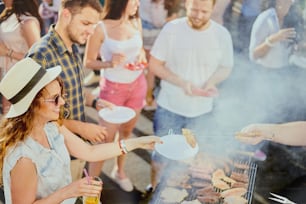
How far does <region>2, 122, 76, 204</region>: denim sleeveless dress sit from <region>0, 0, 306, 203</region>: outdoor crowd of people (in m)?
0.24

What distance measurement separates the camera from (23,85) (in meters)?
2.48

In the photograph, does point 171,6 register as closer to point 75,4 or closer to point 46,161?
point 75,4

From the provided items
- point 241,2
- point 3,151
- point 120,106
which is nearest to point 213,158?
point 120,106

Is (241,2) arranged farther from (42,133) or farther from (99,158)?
(42,133)

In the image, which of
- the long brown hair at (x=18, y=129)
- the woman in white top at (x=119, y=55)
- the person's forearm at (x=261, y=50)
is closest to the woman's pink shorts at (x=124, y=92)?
the woman in white top at (x=119, y=55)

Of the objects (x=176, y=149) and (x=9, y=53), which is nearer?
(x=176, y=149)

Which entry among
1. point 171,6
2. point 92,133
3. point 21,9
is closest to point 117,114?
point 92,133

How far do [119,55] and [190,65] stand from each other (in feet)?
1.82

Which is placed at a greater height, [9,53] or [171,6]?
[171,6]

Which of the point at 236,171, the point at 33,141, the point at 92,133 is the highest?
the point at 33,141

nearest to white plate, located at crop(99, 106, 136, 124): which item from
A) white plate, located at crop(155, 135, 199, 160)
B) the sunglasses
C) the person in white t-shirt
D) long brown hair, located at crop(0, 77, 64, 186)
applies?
the person in white t-shirt

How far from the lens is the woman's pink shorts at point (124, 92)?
3.81m

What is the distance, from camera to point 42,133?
2619 millimetres

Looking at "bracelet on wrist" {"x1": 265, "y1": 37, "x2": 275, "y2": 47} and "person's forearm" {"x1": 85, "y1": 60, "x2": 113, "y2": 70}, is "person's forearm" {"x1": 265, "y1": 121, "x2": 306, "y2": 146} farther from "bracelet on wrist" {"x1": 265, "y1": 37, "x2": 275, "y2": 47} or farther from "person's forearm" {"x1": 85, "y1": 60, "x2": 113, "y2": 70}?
"person's forearm" {"x1": 85, "y1": 60, "x2": 113, "y2": 70}
